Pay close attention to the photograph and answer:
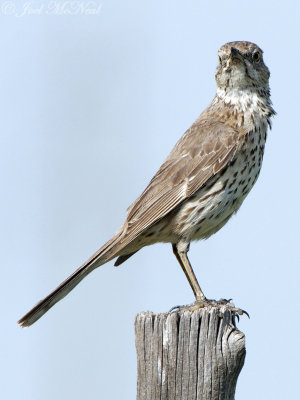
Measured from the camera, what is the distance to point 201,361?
3.79 metres

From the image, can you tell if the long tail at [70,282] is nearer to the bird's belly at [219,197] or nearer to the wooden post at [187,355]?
the bird's belly at [219,197]

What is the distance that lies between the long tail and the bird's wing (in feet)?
0.37

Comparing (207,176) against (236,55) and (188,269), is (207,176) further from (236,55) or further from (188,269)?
(236,55)

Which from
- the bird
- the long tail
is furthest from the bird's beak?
the long tail

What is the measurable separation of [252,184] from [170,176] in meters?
0.71

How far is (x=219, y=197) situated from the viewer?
19.2 feet

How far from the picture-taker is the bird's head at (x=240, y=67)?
6332 millimetres

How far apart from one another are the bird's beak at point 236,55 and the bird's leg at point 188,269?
1747mm

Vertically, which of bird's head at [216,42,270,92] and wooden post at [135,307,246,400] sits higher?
bird's head at [216,42,270,92]

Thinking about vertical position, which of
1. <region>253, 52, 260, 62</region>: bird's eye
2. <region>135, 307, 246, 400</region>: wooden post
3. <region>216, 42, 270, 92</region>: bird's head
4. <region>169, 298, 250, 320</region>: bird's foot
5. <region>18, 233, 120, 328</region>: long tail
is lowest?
<region>135, 307, 246, 400</region>: wooden post

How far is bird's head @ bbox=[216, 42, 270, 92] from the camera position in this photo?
20.8 ft

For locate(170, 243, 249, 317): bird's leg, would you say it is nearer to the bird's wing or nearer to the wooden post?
the bird's wing

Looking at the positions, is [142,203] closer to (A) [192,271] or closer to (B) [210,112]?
(A) [192,271]

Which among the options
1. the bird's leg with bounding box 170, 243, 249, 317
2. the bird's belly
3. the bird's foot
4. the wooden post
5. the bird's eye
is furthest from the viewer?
the bird's eye
